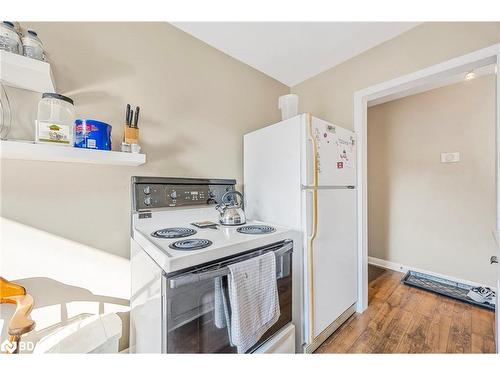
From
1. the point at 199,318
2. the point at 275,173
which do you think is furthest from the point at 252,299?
Result: the point at 275,173

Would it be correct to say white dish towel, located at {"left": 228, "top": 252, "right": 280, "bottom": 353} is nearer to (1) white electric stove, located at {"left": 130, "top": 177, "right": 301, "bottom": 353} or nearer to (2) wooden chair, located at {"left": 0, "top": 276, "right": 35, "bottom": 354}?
(1) white electric stove, located at {"left": 130, "top": 177, "right": 301, "bottom": 353}

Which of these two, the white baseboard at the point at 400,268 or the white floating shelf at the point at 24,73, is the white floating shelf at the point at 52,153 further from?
the white baseboard at the point at 400,268

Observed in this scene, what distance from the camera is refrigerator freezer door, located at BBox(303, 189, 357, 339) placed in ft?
4.47

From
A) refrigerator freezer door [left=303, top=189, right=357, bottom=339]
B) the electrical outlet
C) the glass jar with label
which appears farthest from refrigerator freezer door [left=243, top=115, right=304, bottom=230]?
the electrical outlet

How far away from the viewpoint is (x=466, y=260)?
2.25 metres

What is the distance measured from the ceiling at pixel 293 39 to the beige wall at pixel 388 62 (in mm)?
86

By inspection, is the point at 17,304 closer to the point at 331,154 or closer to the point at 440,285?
the point at 331,154

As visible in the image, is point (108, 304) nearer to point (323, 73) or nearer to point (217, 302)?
point (217, 302)

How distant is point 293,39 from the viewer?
5.44ft

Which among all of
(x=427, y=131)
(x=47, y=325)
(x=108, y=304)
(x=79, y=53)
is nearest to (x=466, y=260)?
(x=427, y=131)

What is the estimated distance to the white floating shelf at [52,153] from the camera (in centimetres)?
85

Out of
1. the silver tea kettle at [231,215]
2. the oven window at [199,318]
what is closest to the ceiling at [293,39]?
the silver tea kettle at [231,215]

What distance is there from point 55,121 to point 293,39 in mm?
1688
